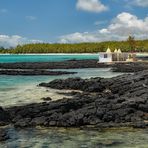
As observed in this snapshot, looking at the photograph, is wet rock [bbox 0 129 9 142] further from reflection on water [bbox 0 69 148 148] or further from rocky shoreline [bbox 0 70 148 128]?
rocky shoreline [bbox 0 70 148 128]

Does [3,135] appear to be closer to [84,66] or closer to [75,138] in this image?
[75,138]

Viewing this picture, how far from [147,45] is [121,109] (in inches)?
7189

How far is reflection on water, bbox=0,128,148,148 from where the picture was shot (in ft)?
51.0

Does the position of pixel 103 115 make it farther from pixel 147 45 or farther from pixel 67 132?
pixel 147 45

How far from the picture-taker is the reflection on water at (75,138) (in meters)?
15.5

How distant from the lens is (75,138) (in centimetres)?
1662

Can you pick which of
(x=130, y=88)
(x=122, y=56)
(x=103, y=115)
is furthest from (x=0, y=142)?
(x=122, y=56)

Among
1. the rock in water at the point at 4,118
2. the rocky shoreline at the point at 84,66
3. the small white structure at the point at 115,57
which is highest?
the small white structure at the point at 115,57

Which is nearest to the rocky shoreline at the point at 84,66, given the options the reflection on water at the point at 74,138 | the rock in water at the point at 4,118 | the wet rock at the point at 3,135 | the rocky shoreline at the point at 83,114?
the rocky shoreline at the point at 83,114

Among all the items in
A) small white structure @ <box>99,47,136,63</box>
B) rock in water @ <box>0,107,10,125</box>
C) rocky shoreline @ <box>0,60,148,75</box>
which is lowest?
rocky shoreline @ <box>0,60,148,75</box>

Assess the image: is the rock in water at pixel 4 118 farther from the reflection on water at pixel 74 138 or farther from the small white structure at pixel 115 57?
the small white structure at pixel 115 57

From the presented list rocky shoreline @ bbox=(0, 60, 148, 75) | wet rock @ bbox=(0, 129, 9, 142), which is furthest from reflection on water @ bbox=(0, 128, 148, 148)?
rocky shoreline @ bbox=(0, 60, 148, 75)

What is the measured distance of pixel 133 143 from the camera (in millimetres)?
15695

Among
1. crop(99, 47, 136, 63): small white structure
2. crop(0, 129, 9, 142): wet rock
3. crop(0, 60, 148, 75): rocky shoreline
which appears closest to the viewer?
crop(0, 129, 9, 142): wet rock
